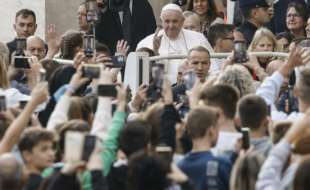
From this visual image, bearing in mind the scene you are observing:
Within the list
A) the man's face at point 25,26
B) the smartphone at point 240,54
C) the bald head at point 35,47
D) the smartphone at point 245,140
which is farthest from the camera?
the man's face at point 25,26

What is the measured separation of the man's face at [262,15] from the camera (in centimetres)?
2448

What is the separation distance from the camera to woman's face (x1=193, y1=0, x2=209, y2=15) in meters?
25.5

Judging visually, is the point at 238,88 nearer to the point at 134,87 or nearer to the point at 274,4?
the point at 134,87

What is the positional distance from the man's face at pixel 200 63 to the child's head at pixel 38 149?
5.47 metres

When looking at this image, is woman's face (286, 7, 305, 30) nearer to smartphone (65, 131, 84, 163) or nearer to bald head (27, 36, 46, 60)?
bald head (27, 36, 46, 60)

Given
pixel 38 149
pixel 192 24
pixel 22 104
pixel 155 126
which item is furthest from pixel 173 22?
pixel 38 149

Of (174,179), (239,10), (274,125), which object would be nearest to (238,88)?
(274,125)

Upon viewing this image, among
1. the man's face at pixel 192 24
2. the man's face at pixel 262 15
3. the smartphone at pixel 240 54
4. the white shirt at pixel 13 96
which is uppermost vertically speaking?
the man's face at pixel 262 15

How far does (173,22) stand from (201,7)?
205 centimetres

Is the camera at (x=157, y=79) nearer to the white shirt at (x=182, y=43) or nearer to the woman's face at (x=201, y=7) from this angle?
the white shirt at (x=182, y=43)

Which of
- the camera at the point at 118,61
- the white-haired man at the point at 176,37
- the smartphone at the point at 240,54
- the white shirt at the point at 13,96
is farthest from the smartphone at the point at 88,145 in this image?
the white-haired man at the point at 176,37

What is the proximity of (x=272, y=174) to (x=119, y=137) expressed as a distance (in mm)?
1303

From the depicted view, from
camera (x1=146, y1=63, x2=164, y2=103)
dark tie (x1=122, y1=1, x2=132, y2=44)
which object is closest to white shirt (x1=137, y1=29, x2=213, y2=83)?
dark tie (x1=122, y1=1, x2=132, y2=44)

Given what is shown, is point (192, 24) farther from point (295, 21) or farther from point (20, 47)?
point (20, 47)
